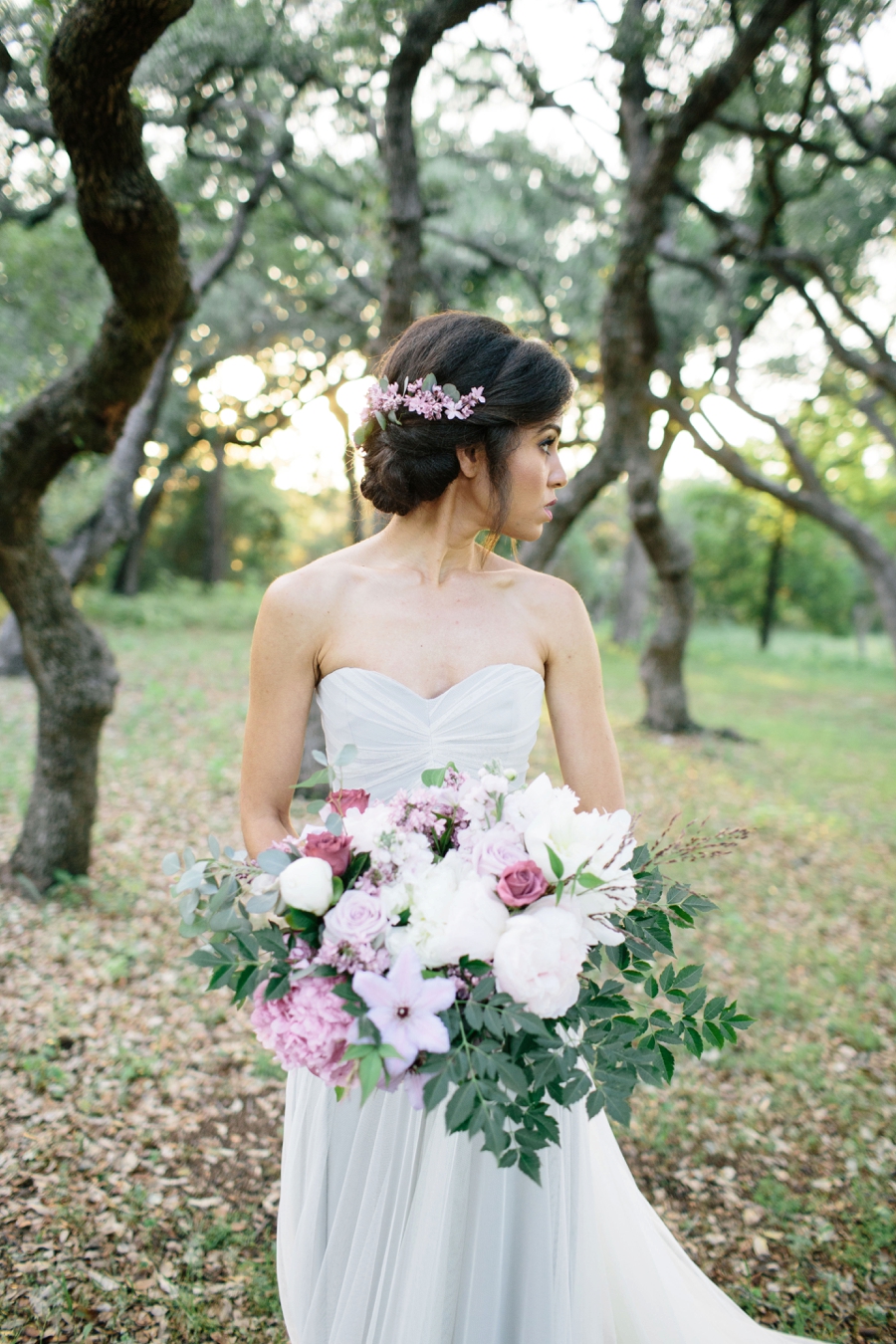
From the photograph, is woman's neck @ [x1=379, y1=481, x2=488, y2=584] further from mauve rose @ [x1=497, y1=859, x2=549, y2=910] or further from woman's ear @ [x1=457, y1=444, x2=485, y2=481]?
mauve rose @ [x1=497, y1=859, x2=549, y2=910]

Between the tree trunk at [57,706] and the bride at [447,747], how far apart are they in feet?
11.7

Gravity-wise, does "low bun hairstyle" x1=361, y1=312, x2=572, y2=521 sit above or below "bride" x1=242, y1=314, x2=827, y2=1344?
above

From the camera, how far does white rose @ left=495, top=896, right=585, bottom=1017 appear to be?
4.59 ft

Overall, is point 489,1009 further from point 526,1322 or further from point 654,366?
point 654,366

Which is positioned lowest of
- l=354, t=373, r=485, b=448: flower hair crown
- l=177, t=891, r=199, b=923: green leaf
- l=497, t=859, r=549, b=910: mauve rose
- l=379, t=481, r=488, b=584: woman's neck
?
l=177, t=891, r=199, b=923: green leaf

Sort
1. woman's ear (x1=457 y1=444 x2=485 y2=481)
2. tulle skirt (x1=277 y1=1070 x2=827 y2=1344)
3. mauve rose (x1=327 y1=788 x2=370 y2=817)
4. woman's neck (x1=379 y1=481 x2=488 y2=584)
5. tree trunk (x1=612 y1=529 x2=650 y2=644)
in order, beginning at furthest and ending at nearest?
tree trunk (x1=612 y1=529 x2=650 y2=644), woman's neck (x1=379 y1=481 x2=488 y2=584), woman's ear (x1=457 y1=444 x2=485 y2=481), tulle skirt (x1=277 y1=1070 x2=827 y2=1344), mauve rose (x1=327 y1=788 x2=370 y2=817)

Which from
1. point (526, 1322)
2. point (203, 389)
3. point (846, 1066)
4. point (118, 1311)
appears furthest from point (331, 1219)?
point (203, 389)

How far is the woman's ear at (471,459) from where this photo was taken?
2.30 meters

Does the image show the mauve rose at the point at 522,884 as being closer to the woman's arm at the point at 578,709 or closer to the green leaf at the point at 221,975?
the green leaf at the point at 221,975

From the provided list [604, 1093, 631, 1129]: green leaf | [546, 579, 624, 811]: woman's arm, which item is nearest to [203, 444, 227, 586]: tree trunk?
[546, 579, 624, 811]: woman's arm

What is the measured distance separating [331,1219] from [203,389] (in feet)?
61.1

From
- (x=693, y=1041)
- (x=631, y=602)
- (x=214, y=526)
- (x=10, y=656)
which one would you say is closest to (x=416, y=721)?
(x=693, y=1041)

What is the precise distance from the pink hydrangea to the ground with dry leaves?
80 centimetres

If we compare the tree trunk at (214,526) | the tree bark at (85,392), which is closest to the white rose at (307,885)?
the tree bark at (85,392)
